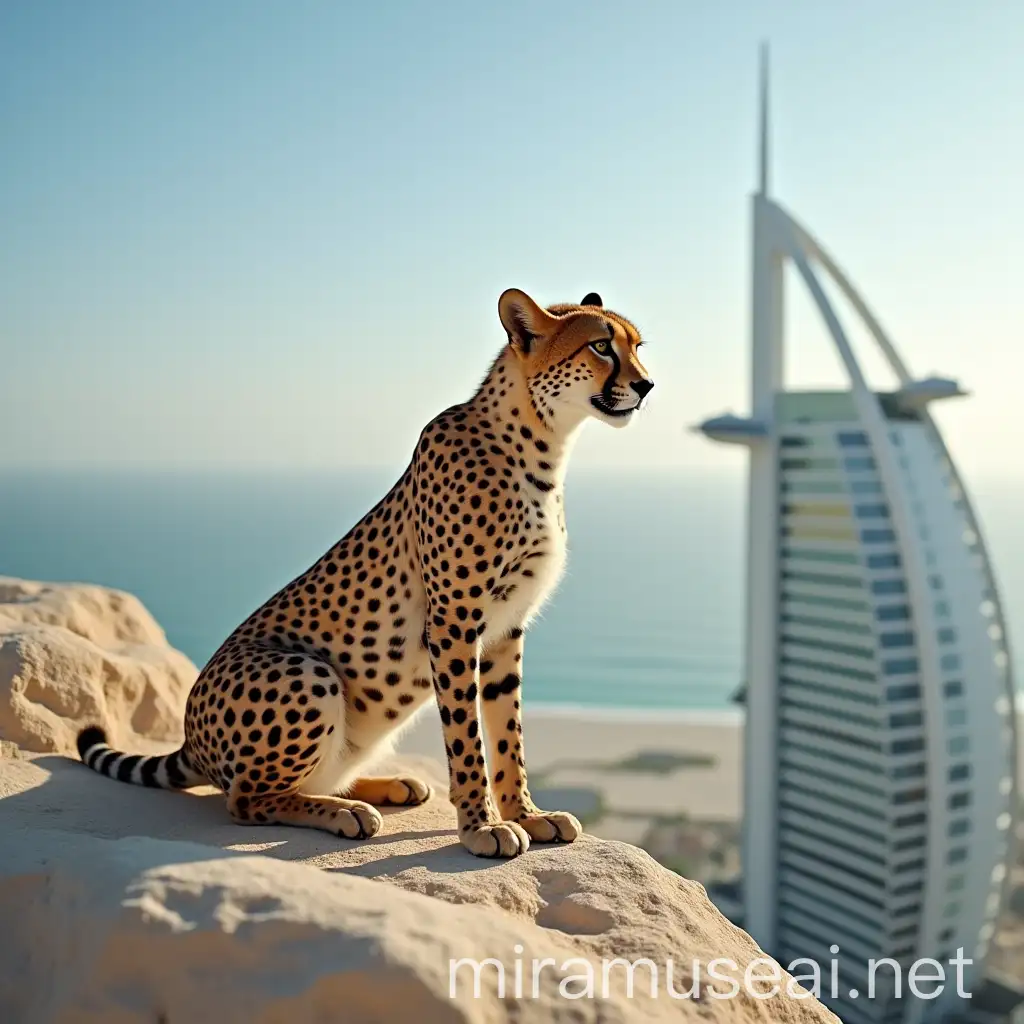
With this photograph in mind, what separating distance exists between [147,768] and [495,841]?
1483mm

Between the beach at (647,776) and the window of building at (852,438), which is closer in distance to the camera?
the window of building at (852,438)

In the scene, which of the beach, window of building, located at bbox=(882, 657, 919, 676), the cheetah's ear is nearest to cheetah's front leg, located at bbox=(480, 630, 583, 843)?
the cheetah's ear

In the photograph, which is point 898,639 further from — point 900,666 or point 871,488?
point 871,488

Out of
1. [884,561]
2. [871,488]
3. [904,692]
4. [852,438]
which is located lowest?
[904,692]

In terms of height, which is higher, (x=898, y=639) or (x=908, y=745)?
(x=898, y=639)

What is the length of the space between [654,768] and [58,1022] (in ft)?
84.6

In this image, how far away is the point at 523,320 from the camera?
10.8ft

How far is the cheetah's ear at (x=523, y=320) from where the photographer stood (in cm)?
327

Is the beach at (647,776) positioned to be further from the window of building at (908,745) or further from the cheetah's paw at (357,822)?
the cheetah's paw at (357,822)

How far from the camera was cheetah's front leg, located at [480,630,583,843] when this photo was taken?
3432 millimetres

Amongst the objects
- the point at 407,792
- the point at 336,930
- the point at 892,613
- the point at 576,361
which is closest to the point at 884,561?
the point at 892,613

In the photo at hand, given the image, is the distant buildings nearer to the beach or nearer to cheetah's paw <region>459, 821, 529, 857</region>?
the beach

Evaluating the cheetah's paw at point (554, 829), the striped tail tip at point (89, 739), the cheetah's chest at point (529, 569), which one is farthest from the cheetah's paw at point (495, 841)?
the striped tail tip at point (89, 739)

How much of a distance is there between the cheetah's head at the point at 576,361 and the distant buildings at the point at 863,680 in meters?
12.5
